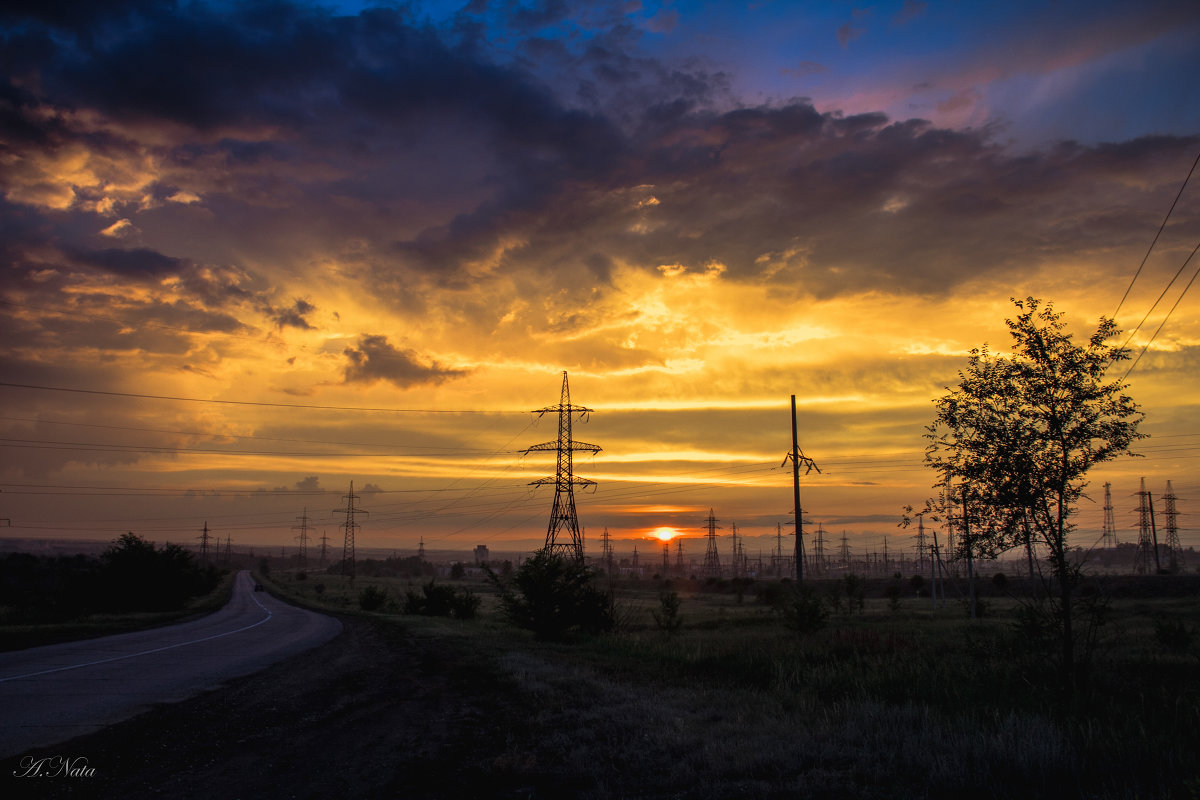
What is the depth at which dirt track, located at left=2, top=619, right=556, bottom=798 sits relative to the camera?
7676 millimetres

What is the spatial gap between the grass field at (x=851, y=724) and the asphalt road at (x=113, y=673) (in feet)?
21.6

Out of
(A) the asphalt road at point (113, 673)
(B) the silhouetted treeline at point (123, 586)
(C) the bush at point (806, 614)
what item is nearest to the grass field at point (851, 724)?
(A) the asphalt road at point (113, 673)

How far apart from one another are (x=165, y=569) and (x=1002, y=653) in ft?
173

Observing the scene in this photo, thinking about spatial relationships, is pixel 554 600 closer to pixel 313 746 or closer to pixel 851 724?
pixel 313 746

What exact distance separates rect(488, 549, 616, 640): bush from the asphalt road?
318 inches

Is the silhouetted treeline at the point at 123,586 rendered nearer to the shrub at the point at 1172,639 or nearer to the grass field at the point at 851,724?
the grass field at the point at 851,724

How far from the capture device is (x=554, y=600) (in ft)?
90.7

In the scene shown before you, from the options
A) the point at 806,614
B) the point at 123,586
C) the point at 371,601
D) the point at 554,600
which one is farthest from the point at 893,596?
the point at 123,586

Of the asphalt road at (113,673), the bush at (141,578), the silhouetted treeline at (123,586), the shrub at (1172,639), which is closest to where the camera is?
the asphalt road at (113,673)

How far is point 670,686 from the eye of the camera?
1497 centimetres

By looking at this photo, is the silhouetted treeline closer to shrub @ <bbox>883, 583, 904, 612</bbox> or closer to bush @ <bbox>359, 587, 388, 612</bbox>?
bush @ <bbox>359, 587, 388, 612</bbox>

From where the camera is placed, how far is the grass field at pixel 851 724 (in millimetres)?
7699

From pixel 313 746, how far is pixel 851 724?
811cm

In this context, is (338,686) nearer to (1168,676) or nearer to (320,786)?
(320,786)
